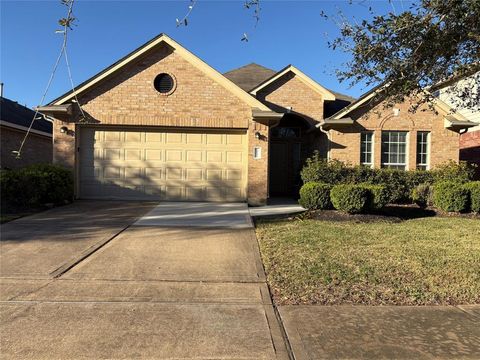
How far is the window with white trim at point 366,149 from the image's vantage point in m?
15.4

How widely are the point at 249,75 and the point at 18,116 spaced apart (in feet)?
37.3

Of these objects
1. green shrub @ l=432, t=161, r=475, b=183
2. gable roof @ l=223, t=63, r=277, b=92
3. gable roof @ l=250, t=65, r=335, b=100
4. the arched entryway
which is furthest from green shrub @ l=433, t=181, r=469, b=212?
gable roof @ l=223, t=63, r=277, b=92

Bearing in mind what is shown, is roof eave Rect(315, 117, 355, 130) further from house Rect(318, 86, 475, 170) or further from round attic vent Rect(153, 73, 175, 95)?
round attic vent Rect(153, 73, 175, 95)

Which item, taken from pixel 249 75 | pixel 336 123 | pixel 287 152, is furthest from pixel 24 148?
pixel 336 123

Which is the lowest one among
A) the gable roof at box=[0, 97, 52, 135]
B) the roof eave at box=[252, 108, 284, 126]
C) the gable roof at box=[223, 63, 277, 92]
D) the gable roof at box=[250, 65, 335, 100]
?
the roof eave at box=[252, 108, 284, 126]

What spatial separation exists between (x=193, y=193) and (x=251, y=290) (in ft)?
27.8

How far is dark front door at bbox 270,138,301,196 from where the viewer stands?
1756 centimetres

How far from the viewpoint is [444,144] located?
15.3 meters

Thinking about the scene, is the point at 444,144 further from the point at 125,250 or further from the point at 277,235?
the point at 125,250

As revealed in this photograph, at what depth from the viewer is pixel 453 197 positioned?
11.5 meters

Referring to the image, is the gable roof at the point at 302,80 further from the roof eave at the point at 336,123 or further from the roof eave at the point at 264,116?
the roof eave at the point at 264,116

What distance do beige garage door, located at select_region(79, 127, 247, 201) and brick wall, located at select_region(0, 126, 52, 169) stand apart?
195 inches

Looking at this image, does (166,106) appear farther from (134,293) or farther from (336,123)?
(134,293)

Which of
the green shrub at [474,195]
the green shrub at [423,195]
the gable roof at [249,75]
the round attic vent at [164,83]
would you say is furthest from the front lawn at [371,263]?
the gable roof at [249,75]
